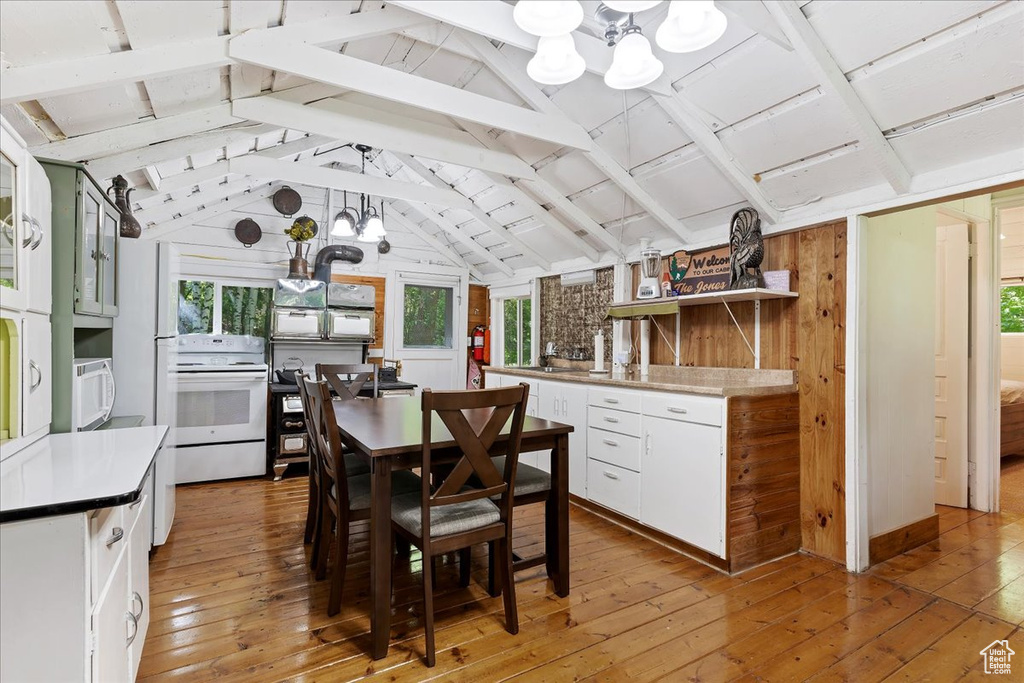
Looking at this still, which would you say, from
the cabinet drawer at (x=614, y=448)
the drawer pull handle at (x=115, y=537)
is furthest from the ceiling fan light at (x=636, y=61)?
the drawer pull handle at (x=115, y=537)

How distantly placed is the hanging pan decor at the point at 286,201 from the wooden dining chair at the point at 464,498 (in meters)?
3.91

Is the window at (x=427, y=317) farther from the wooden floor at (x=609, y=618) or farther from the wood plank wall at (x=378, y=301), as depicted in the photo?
the wooden floor at (x=609, y=618)

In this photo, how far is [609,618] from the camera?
2186 millimetres

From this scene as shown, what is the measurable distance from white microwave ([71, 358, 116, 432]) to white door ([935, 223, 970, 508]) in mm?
5007

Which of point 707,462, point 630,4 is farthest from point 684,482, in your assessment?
point 630,4

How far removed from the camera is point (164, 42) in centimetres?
Answer: 204

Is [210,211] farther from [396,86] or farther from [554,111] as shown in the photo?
[554,111]

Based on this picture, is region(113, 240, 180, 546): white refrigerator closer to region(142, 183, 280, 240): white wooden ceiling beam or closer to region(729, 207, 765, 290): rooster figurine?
region(142, 183, 280, 240): white wooden ceiling beam

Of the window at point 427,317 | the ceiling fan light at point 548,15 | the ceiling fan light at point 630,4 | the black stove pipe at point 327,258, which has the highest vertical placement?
the ceiling fan light at point 548,15

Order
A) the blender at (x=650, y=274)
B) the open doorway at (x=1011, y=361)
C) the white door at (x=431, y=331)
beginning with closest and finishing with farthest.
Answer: the blender at (x=650, y=274) < the open doorway at (x=1011, y=361) < the white door at (x=431, y=331)

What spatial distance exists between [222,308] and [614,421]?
3.92 m

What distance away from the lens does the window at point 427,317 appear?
6.01 m

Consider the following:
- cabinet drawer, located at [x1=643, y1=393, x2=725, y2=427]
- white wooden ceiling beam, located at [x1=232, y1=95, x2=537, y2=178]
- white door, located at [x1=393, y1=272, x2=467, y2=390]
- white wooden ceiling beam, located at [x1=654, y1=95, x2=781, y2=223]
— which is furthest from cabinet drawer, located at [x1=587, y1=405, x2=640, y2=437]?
white door, located at [x1=393, y1=272, x2=467, y2=390]

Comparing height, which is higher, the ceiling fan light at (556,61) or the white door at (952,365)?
the ceiling fan light at (556,61)
